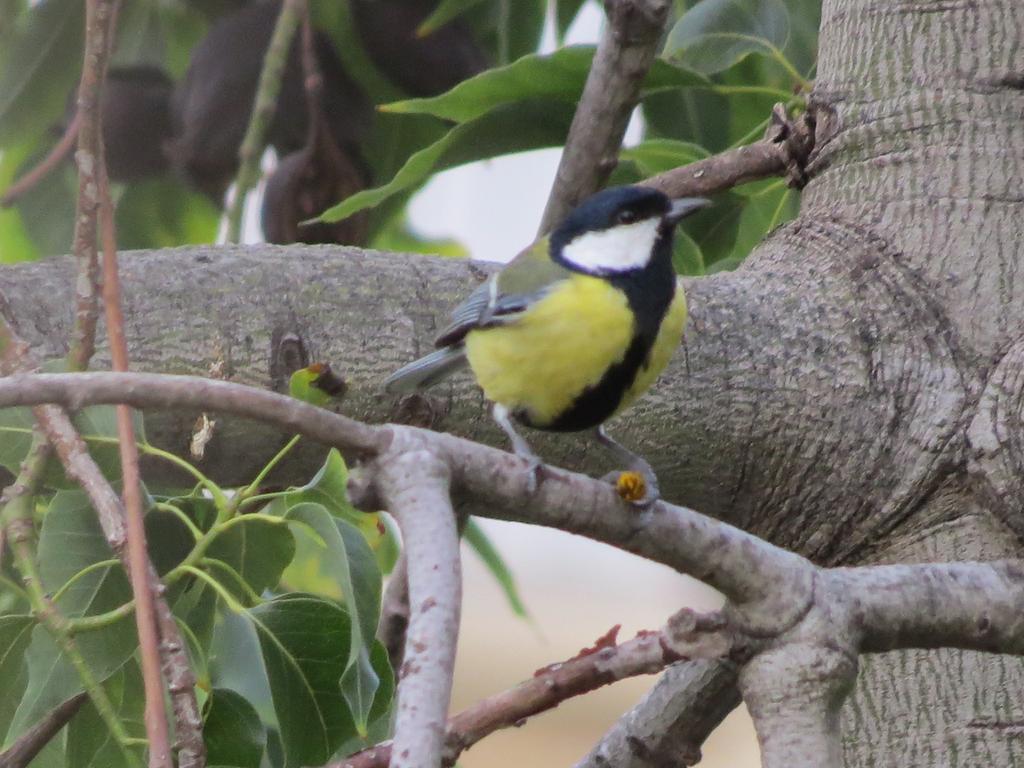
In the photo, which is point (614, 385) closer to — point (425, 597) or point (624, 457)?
point (624, 457)

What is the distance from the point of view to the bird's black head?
1.11 meters

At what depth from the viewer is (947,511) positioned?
3.58 ft

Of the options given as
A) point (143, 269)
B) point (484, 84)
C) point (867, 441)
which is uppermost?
point (484, 84)

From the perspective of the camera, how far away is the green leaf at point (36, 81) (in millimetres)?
1899

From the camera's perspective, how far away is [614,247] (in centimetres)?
111

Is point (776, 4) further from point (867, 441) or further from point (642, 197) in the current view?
point (867, 441)

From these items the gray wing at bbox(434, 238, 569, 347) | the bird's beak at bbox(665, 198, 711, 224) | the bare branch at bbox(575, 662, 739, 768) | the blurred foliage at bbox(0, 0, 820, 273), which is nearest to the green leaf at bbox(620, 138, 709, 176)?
the blurred foliage at bbox(0, 0, 820, 273)

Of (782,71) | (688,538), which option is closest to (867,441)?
(688,538)

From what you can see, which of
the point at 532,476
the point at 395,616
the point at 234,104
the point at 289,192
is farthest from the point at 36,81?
the point at 532,476

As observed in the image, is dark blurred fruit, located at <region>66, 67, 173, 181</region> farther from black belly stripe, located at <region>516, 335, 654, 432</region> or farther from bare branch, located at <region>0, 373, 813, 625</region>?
bare branch, located at <region>0, 373, 813, 625</region>

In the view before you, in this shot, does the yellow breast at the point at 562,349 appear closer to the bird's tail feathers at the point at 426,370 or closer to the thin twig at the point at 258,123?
the bird's tail feathers at the point at 426,370

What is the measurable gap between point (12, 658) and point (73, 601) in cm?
7

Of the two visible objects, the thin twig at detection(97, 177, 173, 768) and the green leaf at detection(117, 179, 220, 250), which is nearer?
the thin twig at detection(97, 177, 173, 768)

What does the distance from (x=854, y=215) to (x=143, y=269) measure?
63 centimetres
